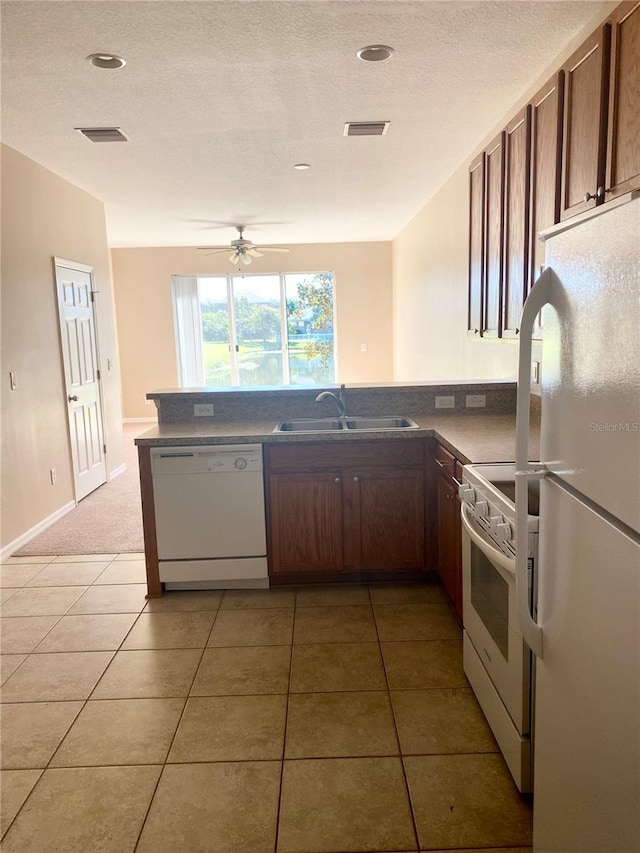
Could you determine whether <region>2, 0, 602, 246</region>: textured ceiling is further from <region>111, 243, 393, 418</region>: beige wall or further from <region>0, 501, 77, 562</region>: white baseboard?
<region>111, 243, 393, 418</region>: beige wall

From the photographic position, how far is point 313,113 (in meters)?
3.44

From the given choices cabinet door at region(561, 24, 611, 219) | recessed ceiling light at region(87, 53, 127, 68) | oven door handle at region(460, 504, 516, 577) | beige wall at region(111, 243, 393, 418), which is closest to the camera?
oven door handle at region(460, 504, 516, 577)

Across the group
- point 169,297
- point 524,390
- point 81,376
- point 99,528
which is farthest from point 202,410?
point 169,297

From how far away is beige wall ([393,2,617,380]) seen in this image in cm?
393

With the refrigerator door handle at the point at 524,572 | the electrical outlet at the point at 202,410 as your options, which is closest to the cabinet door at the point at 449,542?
the refrigerator door handle at the point at 524,572

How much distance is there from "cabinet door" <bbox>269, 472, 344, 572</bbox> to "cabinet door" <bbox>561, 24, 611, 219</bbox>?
1.73 m

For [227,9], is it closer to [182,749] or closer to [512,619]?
[512,619]

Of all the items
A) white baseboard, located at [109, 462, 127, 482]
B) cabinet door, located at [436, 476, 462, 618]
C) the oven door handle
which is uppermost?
the oven door handle

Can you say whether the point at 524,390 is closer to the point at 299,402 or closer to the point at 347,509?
the point at 347,509

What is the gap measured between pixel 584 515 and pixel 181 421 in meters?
2.96

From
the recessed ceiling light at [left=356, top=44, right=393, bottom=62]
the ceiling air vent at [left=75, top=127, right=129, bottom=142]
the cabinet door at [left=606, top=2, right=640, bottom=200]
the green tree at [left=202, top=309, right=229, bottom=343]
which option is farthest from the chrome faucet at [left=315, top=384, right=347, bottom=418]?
the green tree at [left=202, top=309, right=229, bottom=343]

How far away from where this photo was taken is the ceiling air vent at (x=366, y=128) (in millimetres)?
3645

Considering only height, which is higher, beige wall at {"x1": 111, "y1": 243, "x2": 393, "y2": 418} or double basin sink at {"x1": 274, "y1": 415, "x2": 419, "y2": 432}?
beige wall at {"x1": 111, "y1": 243, "x2": 393, "y2": 418}

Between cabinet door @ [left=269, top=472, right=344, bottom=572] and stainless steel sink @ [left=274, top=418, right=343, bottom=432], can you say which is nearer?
cabinet door @ [left=269, top=472, right=344, bottom=572]
